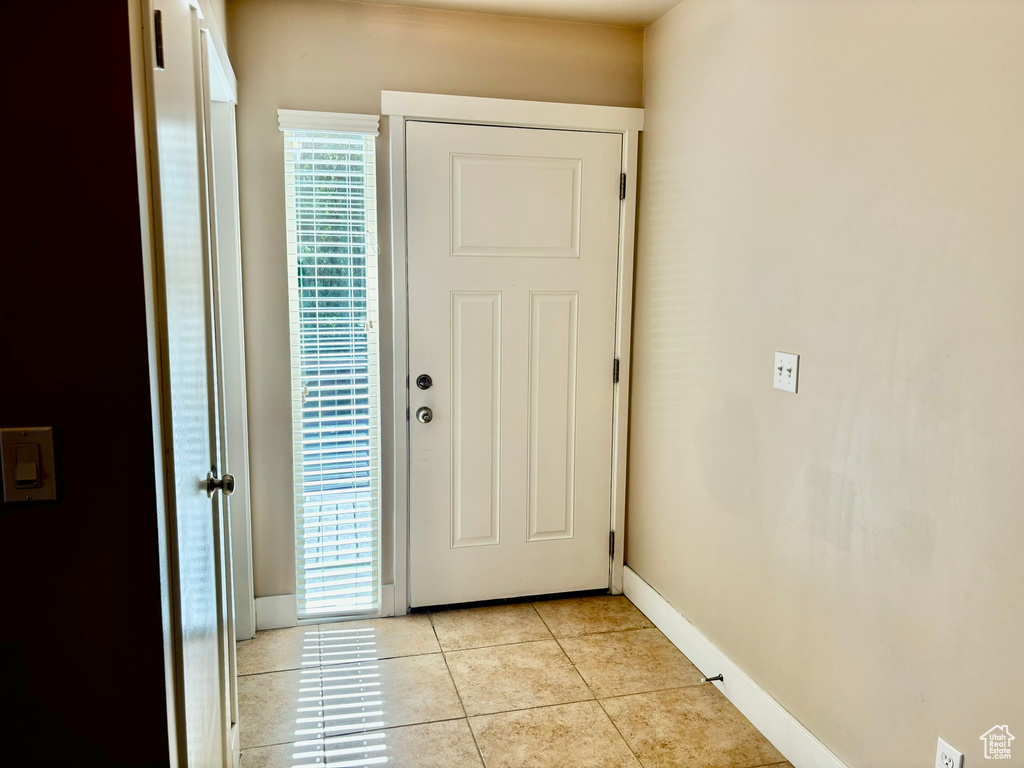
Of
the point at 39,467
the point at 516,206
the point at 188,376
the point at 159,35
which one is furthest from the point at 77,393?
the point at 516,206

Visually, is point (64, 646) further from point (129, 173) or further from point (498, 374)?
point (498, 374)

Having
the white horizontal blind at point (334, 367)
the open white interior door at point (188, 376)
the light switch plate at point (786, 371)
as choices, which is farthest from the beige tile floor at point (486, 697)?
the light switch plate at point (786, 371)

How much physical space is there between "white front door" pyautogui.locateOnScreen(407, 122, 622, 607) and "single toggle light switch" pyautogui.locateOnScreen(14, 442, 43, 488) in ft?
6.37

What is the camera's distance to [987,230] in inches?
60.9

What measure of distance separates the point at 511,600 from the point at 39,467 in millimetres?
2407

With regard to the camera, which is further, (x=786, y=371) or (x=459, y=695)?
(x=459, y=695)

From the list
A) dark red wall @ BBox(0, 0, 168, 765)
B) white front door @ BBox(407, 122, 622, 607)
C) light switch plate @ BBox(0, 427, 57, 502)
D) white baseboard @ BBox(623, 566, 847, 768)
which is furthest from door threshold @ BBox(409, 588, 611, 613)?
light switch plate @ BBox(0, 427, 57, 502)

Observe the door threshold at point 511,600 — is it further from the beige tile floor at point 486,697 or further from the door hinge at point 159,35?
the door hinge at point 159,35

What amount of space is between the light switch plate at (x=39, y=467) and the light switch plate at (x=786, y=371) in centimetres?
182

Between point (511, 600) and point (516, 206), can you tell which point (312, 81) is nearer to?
point (516, 206)

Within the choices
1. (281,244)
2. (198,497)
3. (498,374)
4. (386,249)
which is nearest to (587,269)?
(498,374)

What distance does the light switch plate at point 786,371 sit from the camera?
2.16 meters

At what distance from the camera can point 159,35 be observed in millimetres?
1197

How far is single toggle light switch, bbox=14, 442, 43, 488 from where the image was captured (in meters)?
1.10
